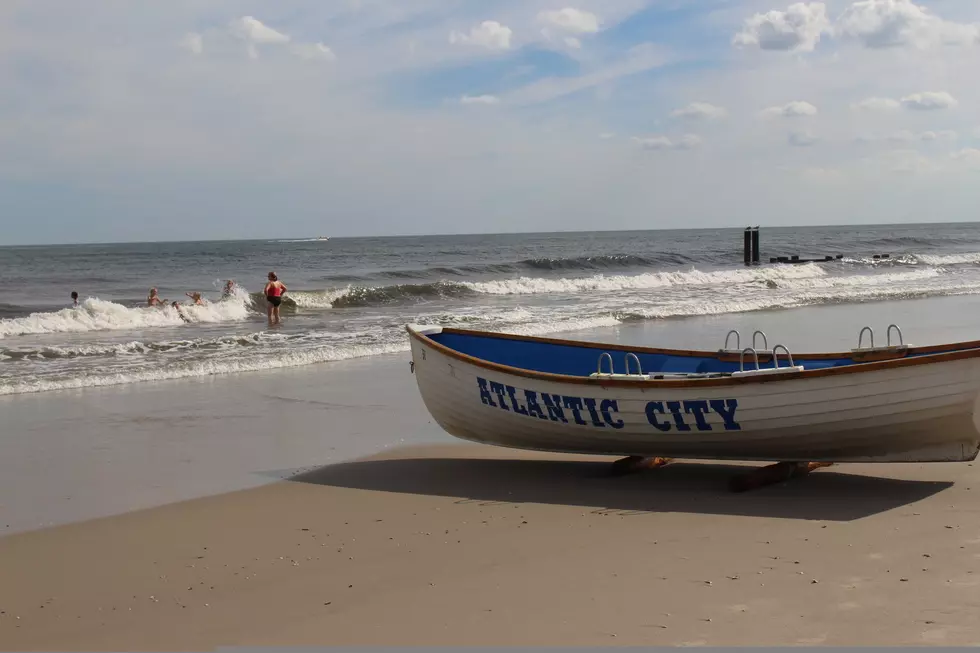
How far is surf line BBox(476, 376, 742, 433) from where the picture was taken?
6.44 m

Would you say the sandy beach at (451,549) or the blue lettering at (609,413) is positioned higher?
the blue lettering at (609,413)

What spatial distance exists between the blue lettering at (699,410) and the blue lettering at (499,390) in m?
1.44

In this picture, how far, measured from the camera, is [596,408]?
682cm

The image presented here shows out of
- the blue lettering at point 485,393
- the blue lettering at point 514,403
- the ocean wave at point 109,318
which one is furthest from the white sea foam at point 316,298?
the blue lettering at point 514,403

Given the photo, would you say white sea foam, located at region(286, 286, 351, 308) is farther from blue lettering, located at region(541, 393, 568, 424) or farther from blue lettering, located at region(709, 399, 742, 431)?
blue lettering, located at region(709, 399, 742, 431)

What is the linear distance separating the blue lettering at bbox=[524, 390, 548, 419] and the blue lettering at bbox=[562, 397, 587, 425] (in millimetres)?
238

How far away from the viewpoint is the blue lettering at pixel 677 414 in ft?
21.4

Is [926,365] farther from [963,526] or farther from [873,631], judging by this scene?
[873,631]

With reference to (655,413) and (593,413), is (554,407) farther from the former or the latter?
(655,413)

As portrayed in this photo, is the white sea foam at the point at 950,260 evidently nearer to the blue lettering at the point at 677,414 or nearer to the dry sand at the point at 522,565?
the dry sand at the point at 522,565

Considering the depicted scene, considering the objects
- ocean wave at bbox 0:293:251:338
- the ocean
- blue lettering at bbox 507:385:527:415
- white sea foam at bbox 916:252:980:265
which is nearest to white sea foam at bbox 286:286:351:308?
the ocean

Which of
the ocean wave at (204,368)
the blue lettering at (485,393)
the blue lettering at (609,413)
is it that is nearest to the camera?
the blue lettering at (609,413)

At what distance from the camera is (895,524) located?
221 inches

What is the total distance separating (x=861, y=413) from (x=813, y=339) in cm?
955
